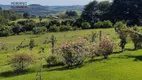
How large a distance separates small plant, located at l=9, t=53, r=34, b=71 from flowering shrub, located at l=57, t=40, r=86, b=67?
3.85 m

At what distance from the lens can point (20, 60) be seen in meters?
37.7

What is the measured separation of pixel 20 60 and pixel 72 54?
5.97m

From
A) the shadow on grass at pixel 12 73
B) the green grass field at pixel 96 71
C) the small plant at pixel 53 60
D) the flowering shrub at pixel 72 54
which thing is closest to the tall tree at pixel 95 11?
the small plant at pixel 53 60

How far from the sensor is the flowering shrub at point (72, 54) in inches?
1503

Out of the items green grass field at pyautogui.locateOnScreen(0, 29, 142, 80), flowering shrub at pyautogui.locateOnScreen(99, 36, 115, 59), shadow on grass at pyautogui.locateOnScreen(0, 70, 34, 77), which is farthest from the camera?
flowering shrub at pyautogui.locateOnScreen(99, 36, 115, 59)

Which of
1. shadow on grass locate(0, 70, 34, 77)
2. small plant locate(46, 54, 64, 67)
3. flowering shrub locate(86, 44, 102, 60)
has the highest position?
flowering shrub locate(86, 44, 102, 60)

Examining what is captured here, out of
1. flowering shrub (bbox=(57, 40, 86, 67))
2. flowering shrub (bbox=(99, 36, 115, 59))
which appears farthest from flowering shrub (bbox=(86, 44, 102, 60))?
flowering shrub (bbox=(57, 40, 86, 67))

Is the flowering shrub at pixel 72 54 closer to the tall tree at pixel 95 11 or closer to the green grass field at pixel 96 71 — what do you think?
the green grass field at pixel 96 71

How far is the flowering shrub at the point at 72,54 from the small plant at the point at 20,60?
3.85 metres

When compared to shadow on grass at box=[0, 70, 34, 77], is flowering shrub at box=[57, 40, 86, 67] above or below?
above

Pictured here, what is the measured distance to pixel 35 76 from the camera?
3412 centimetres

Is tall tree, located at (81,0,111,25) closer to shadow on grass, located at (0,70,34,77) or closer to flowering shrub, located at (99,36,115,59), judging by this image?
flowering shrub, located at (99,36,115,59)

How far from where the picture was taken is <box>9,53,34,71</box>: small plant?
37547 mm

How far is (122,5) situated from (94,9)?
483 inches
